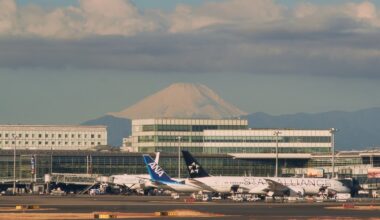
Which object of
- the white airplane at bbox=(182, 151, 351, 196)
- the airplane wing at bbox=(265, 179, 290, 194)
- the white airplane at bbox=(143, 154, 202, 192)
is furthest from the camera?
the white airplane at bbox=(143, 154, 202, 192)

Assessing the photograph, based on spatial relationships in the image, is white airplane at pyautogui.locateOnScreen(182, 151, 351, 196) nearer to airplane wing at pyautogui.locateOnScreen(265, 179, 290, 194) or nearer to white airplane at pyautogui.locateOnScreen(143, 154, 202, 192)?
airplane wing at pyautogui.locateOnScreen(265, 179, 290, 194)

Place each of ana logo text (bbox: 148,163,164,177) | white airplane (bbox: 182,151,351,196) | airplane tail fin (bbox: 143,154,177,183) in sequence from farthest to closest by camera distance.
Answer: ana logo text (bbox: 148,163,164,177) < airplane tail fin (bbox: 143,154,177,183) < white airplane (bbox: 182,151,351,196)

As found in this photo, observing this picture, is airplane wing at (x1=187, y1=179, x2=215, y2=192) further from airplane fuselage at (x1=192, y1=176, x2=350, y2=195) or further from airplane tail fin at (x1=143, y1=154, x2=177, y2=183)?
airplane tail fin at (x1=143, y1=154, x2=177, y2=183)

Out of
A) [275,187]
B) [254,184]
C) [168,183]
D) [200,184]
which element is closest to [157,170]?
[168,183]

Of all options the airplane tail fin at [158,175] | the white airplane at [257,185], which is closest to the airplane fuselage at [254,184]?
the white airplane at [257,185]

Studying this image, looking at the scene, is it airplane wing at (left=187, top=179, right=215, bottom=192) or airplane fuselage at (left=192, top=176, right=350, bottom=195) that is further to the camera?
airplane fuselage at (left=192, top=176, right=350, bottom=195)

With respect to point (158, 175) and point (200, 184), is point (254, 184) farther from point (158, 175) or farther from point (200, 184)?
point (158, 175)

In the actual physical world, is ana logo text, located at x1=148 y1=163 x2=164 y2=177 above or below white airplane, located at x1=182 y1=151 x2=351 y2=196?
above

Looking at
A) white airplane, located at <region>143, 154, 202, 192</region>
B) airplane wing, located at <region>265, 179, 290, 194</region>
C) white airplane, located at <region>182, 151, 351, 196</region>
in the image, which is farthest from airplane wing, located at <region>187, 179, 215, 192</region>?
airplane wing, located at <region>265, 179, 290, 194</region>

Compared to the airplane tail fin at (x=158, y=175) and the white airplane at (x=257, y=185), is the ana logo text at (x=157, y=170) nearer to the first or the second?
the airplane tail fin at (x=158, y=175)

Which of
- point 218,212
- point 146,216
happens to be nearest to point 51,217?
point 146,216

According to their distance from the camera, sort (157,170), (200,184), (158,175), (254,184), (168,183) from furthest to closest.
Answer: (157,170) < (158,175) < (168,183) < (254,184) < (200,184)

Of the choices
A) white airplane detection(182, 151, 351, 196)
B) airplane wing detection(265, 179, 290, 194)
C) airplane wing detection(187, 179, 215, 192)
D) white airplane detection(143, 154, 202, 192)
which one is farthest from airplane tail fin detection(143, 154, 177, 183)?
airplane wing detection(265, 179, 290, 194)

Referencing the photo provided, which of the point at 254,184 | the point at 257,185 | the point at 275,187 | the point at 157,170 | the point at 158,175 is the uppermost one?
the point at 157,170
